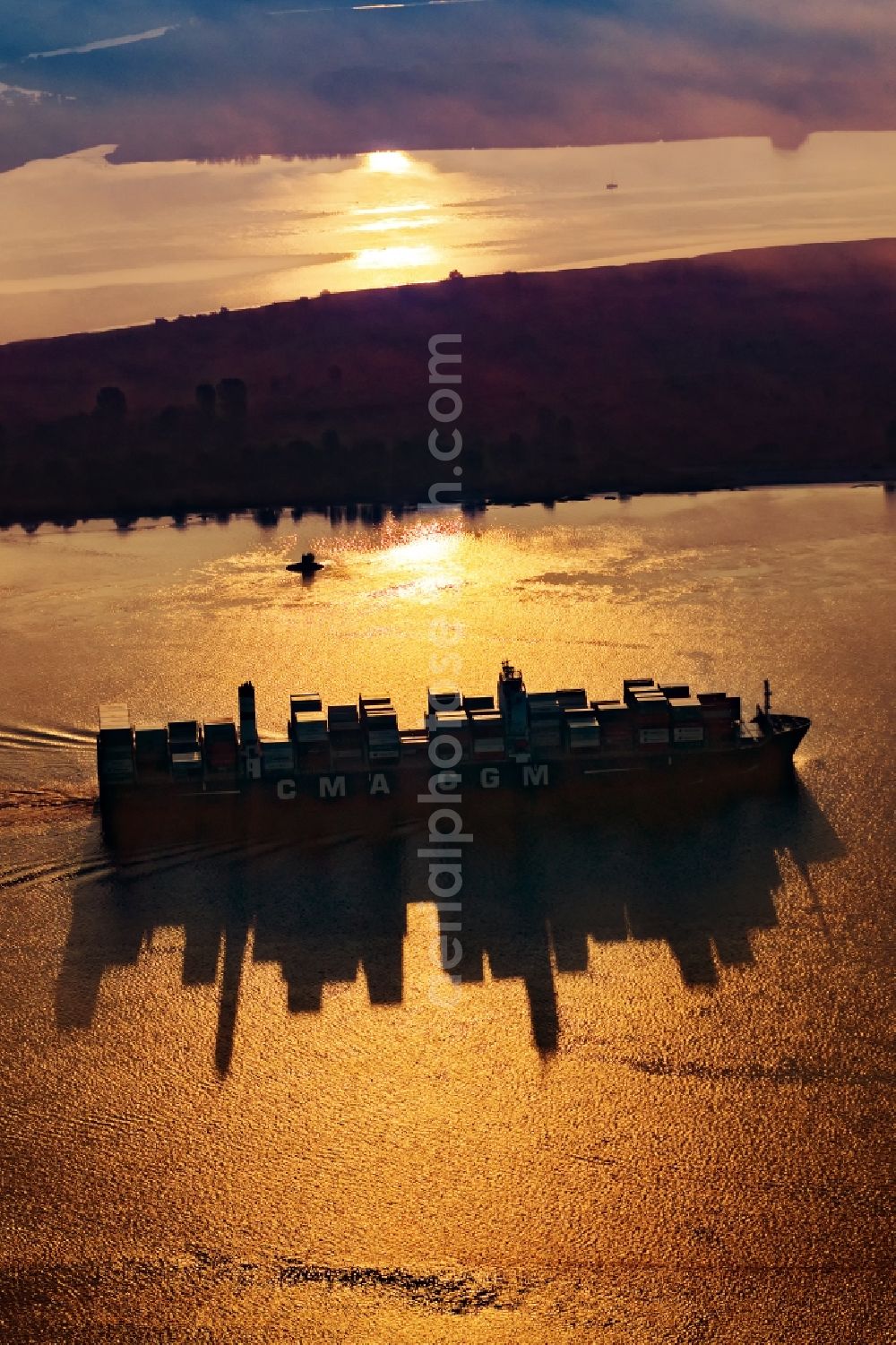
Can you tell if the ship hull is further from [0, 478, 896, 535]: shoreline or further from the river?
[0, 478, 896, 535]: shoreline

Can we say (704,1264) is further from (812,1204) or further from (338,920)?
(338,920)

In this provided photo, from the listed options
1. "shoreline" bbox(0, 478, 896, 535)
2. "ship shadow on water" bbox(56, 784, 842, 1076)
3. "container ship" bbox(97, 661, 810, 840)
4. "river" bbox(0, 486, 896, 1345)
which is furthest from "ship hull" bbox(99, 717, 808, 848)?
A: "shoreline" bbox(0, 478, 896, 535)

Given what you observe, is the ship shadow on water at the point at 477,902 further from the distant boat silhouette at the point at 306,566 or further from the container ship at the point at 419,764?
the distant boat silhouette at the point at 306,566

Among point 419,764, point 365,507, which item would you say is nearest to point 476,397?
point 365,507

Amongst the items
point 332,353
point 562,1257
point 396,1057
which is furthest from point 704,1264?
point 332,353

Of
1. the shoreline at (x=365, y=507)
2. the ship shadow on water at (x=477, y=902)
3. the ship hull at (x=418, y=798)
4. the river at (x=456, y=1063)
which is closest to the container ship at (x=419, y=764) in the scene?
the ship hull at (x=418, y=798)

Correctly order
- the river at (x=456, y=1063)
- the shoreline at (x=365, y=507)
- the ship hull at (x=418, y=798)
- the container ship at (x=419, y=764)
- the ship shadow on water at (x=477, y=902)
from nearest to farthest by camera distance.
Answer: the river at (x=456, y=1063) < the ship shadow on water at (x=477, y=902) < the ship hull at (x=418, y=798) < the container ship at (x=419, y=764) < the shoreline at (x=365, y=507)

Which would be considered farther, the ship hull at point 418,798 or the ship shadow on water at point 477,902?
the ship hull at point 418,798

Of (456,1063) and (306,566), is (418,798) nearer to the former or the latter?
(456,1063)
